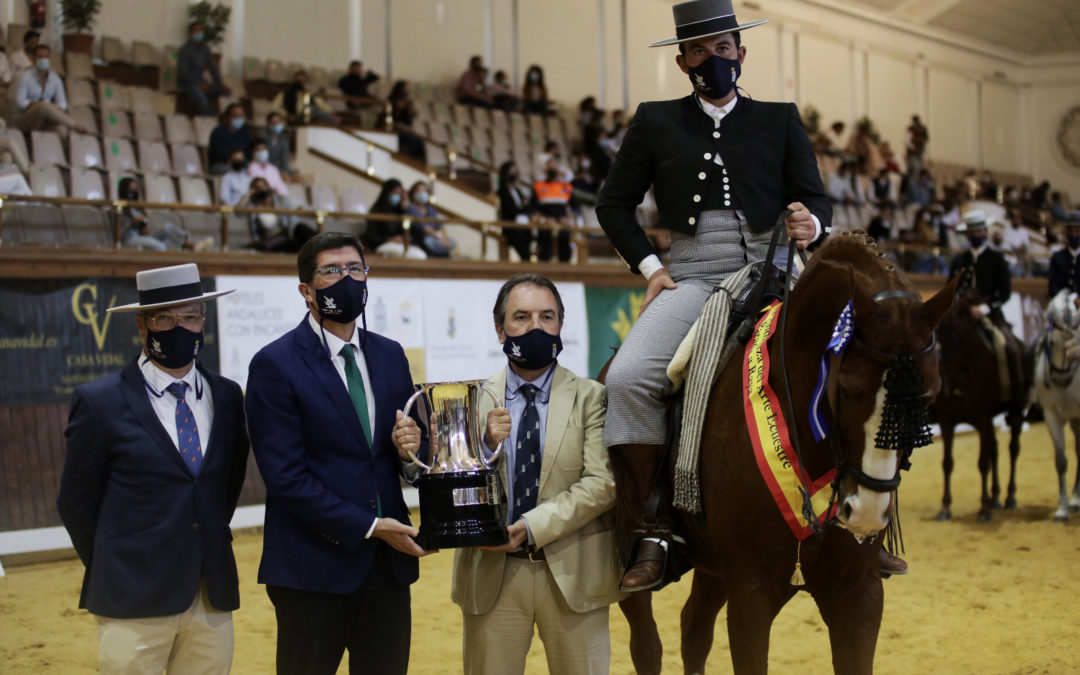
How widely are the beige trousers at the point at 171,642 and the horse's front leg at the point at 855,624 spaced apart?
76.3 inches

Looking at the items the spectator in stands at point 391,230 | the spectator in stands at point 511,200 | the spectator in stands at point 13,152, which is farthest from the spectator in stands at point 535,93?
the spectator in stands at point 13,152

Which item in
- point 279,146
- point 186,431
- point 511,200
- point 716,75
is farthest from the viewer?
point 511,200

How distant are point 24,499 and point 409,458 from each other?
5.80m

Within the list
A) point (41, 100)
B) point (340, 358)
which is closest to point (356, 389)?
point (340, 358)

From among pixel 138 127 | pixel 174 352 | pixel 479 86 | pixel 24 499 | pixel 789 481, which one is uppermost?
pixel 479 86

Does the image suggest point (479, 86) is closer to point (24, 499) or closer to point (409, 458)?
point (24, 499)

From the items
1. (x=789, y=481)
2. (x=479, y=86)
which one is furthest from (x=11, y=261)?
(x=479, y=86)

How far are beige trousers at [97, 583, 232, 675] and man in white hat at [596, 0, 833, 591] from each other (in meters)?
1.40

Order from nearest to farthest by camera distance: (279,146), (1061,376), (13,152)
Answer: (1061,376)
(13,152)
(279,146)

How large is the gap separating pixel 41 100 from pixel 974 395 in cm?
985

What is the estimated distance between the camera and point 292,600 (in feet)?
9.63

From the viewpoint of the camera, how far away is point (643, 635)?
158 inches

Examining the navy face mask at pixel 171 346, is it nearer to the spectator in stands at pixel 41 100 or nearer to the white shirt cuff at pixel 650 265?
the white shirt cuff at pixel 650 265

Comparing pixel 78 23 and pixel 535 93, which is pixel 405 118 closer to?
pixel 535 93
